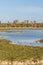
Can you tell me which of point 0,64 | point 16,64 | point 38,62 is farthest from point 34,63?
point 0,64

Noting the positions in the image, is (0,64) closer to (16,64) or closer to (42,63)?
(16,64)

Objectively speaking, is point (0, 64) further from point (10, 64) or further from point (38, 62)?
Answer: point (38, 62)

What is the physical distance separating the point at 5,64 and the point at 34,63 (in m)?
2.06

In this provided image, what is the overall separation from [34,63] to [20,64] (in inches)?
41.9

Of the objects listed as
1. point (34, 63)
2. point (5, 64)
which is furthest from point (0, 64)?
point (34, 63)

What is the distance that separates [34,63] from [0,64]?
2.40m

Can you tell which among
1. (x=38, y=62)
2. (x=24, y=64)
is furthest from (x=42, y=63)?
(x=24, y=64)

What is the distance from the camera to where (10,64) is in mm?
14812

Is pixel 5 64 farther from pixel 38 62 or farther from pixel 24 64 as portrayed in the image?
A: pixel 38 62

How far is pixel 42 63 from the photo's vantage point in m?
15.3

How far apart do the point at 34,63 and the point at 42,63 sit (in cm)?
56

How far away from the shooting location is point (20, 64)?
14.9 meters

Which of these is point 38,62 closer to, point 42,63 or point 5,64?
point 42,63

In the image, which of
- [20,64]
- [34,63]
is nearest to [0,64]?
[20,64]
